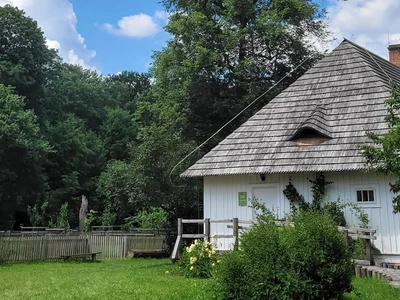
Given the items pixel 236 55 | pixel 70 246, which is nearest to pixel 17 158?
pixel 70 246

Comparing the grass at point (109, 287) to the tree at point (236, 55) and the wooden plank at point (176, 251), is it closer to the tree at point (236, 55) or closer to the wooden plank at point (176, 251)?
the wooden plank at point (176, 251)

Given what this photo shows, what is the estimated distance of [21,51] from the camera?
38562 millimetres

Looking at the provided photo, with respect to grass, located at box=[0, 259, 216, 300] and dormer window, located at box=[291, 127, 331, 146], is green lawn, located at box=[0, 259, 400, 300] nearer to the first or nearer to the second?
grass, located at box=[0, 259, 216, 300]

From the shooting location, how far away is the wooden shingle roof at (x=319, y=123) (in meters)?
14.5

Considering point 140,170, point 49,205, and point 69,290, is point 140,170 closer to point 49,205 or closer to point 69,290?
point 69,290

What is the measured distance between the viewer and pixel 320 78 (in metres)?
17.5

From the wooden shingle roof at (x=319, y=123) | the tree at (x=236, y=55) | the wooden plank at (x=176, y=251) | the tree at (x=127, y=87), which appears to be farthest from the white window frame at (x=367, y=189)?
the tree at (x=127, y=87)

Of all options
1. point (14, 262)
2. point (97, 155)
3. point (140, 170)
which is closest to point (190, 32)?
point (140, 170)

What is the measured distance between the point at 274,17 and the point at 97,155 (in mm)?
27154

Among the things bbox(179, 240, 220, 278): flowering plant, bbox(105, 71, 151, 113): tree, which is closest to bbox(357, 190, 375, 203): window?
bbox(179, 240, 220, 278): flowering plant

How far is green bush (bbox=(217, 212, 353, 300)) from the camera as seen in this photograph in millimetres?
7160

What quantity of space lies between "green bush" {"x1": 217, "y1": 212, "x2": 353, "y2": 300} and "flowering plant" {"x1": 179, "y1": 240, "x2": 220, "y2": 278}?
400 centimetres

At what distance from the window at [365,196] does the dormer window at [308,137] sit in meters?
1.96

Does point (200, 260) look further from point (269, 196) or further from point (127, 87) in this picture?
point (127, 87)
